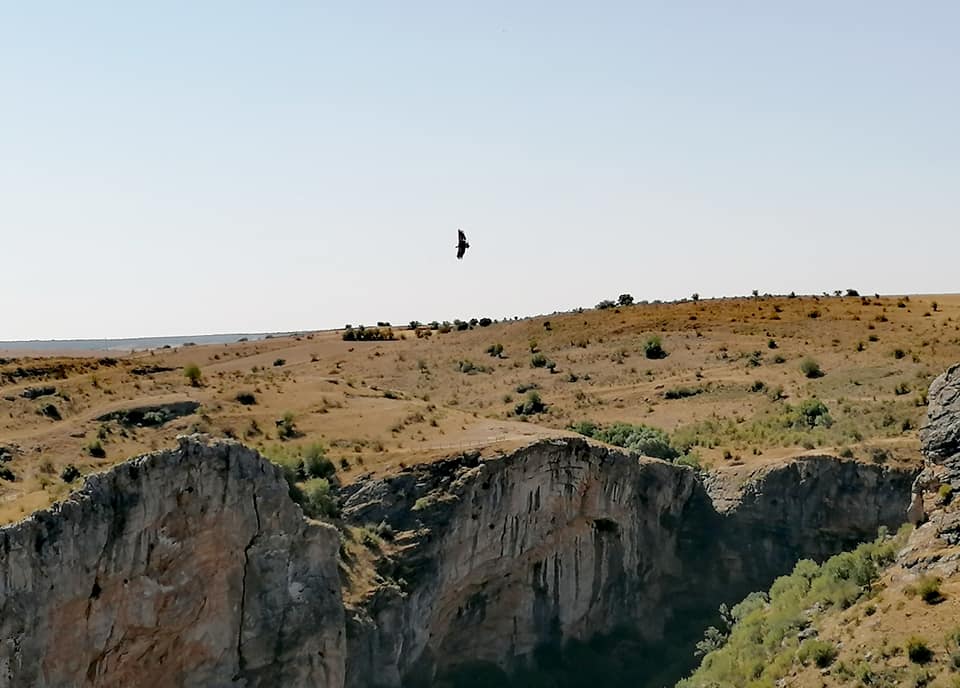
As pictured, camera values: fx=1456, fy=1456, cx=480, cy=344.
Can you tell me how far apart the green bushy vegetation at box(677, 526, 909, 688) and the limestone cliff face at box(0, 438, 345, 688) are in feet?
30.5

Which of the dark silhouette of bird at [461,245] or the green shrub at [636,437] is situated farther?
the green shrub at [636,437]

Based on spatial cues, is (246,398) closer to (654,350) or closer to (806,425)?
(806,425)

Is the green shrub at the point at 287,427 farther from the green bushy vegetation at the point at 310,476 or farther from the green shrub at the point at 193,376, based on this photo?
the green shrub at the point at 193,376

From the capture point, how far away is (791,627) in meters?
32.6

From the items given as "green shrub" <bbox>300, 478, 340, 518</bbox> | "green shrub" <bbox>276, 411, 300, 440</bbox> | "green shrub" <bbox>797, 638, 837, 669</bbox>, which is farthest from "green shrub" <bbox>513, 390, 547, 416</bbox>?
"green shrub" <bbox>797, 638, 837, 669</bbox>

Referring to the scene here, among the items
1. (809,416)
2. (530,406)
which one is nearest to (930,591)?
(809,416)

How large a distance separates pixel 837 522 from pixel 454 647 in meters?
15.0

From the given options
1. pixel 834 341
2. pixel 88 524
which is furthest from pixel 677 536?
pixel 834 341

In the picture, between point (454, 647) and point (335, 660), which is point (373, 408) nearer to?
point (454, 647)

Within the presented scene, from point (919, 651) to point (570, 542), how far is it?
797 inches

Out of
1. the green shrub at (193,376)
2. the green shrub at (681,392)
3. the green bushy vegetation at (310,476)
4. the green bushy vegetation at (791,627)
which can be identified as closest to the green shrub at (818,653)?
the green bushy vegetation at (791,627)

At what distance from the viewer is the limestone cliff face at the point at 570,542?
40.3 meters

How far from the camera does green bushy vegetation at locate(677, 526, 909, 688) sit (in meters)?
29.8

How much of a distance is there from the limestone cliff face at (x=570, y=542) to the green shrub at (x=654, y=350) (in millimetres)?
29681
